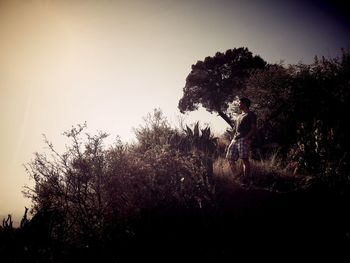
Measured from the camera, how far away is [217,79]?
2170 centimetres

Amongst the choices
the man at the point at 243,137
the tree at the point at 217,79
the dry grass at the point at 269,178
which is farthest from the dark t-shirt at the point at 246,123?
the tree at the point at 217,79

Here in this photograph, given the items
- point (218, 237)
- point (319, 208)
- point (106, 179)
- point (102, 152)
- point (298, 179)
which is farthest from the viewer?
point (298, 179)

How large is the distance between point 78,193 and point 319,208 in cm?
476

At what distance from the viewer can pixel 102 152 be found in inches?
225

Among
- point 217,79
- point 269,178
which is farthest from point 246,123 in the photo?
point 217,79

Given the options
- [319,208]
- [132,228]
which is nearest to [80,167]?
[132,228]

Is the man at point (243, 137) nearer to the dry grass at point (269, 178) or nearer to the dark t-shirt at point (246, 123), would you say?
the dark t-shirt at point (246, 123)

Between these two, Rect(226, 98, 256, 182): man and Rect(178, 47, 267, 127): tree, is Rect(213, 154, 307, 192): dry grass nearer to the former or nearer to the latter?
Rect(226, 98, 256, 182): man

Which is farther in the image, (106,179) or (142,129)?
(142,129)

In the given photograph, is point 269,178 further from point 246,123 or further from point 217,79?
point 217,79

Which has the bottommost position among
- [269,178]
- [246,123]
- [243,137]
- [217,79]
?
[269,178]

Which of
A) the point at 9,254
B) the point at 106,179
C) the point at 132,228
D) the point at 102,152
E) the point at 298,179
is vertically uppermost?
the point at 102,152

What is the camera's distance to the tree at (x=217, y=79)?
827 inches

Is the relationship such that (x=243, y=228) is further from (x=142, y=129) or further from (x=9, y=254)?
(x=142, y=129)
